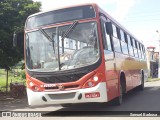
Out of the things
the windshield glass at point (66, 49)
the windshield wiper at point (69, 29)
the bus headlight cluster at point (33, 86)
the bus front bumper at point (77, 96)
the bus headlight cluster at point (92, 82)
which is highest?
the windshield wiper at point (69, 29)

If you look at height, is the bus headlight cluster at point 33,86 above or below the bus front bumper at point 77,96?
above

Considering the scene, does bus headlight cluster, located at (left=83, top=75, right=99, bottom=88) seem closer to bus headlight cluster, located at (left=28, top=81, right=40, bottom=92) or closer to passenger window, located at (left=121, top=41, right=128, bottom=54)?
bus headlight cluster, located at (left=28, top=81, right=40, bottom=92)

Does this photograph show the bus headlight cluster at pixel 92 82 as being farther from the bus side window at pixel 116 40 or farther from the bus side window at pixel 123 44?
the bus side window at pixel 123 44

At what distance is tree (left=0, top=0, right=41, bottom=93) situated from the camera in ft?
65.4

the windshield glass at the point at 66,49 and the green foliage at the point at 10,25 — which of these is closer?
the windshield glass at the point at 66,49

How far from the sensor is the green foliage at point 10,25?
19.9 meters

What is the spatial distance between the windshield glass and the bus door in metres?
0.53

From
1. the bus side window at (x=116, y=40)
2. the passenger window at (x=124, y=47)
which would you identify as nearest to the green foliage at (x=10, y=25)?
the passenger window at (x=124, y=47)

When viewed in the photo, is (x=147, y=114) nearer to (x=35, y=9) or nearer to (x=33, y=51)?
(x=33, y=51)

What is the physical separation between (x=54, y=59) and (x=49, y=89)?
929 mm

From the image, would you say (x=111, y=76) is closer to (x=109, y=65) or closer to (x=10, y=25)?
(x=109, y=65)

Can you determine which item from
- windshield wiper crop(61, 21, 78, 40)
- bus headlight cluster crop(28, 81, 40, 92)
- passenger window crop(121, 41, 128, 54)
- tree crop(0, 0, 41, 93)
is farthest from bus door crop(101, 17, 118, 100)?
tree crop(0, 0, 41, 93)

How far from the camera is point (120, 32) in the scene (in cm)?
1417

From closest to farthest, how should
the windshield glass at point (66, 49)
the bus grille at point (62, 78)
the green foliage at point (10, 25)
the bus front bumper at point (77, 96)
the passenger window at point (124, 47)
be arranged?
the bus front bumper at point (77, 96) → the bus grille at point (62, 78) → the windshield glass at point (66, 49) → the passenger window at point (124, 47) → the green foliage at point (10, 25)
